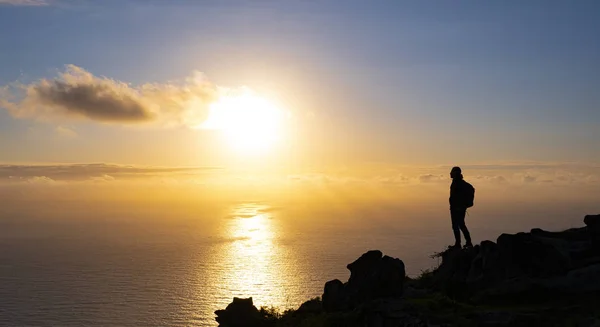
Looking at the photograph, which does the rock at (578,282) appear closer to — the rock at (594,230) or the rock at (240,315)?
the rock at (594,230)

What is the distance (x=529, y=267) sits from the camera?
21.4 m

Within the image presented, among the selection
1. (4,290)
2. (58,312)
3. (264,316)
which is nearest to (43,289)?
(4,290)

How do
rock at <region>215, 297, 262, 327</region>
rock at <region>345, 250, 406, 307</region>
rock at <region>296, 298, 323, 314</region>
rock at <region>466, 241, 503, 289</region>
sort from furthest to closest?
rock at <region>215, 297, 262, 327</region> < rock at <region>296, 298, 323, 314</region> < rock at <region>345, 250, 406, 307</region> < rock at <region>466, 241, 503, 289</region>

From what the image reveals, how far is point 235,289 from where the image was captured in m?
190

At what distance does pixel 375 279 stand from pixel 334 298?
3.14m

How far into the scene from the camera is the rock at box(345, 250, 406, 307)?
24703 millimetres

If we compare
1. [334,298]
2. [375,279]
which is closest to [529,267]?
[375,279]

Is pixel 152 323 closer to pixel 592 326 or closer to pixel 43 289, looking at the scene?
pixel 43 289

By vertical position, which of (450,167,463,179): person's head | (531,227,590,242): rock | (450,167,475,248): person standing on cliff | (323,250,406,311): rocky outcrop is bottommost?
(323,250,406,311): rocky outcrop

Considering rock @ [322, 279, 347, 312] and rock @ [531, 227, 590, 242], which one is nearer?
rock @ [531, 227, 590, 242]

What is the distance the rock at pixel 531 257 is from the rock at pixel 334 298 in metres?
9.22

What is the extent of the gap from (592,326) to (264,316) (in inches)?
847

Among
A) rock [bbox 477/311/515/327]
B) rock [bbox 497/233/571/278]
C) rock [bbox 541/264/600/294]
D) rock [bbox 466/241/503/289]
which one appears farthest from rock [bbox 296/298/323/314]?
rock [bbox 541/264/600/294]

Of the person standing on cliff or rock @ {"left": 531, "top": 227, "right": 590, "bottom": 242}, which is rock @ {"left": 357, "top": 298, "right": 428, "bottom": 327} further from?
rock @ {"left": 531, "top": 227, "right": 590, "bottom": 242}
